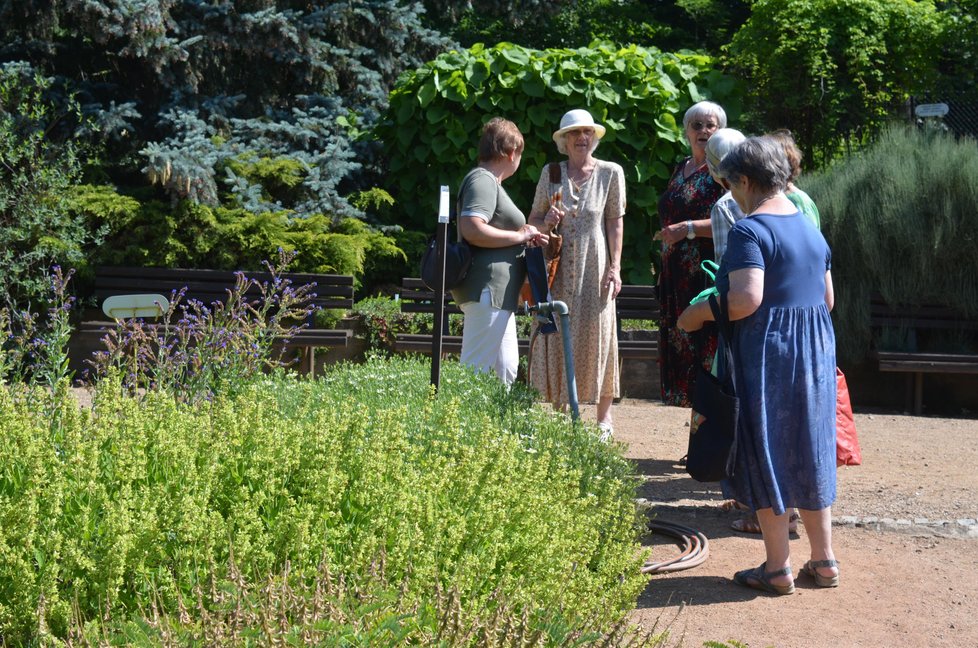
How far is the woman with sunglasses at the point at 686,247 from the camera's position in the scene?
5.57m

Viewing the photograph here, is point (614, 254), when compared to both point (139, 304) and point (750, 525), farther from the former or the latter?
point (139, 304)

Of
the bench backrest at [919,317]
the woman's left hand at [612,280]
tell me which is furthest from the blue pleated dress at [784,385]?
the bench backrest at [919,317]

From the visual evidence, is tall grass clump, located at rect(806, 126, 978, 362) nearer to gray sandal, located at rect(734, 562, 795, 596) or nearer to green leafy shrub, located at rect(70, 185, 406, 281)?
green leafy shrub, located at rect(70, 185, 406, 281)

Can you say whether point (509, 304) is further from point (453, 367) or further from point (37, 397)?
point (37, 397)

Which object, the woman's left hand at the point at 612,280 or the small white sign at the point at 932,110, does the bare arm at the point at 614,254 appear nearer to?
the woman's left hand at the point at 612,280

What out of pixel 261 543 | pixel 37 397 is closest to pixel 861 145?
pixel 37 397

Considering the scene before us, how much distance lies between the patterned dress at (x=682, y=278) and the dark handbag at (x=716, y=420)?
1334mm

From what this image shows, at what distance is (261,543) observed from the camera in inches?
111

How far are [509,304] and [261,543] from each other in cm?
305

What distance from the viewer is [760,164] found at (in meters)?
4.07

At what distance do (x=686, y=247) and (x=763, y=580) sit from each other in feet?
6.45

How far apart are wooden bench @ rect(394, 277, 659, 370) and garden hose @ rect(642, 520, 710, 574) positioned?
3.96m

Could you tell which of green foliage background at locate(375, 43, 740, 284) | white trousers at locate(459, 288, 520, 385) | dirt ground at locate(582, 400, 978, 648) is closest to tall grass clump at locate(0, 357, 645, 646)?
dirt ground at locate(582, 400, 978, 648)

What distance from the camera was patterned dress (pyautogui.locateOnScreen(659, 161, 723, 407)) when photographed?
18.6 feet
